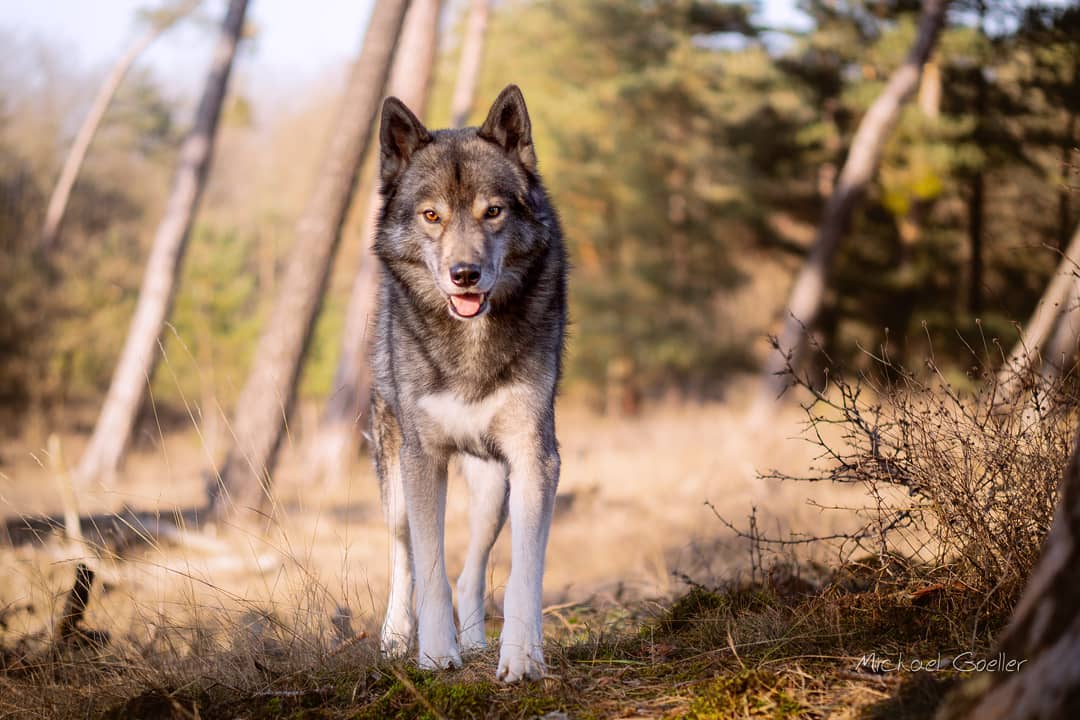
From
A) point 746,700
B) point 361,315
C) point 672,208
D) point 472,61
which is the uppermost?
point 472,61

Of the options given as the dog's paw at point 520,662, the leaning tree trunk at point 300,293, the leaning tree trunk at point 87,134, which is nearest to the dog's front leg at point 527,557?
the dog's paw at point 520,662

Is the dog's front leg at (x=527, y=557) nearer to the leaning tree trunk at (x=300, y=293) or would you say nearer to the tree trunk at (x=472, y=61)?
the leaning tree trunk at (x=300, y=293)

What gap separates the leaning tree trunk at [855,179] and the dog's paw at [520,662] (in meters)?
10.1

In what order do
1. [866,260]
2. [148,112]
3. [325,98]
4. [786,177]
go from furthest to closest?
[325,98] < [148,112] < [786,177] < [866,260]

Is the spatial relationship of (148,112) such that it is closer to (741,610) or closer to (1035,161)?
(1035,161)

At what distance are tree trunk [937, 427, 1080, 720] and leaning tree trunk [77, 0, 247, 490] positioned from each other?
506 inches

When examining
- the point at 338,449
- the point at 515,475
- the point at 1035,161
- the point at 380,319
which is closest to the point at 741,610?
the point at 515,475

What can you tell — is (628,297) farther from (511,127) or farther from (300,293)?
(511,127)

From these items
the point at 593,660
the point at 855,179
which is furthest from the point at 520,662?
the point at 855,179

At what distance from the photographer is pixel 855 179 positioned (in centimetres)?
1327

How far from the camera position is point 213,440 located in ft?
63.5

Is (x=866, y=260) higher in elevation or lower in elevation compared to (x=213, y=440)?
higher

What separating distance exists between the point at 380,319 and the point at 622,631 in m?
1.96

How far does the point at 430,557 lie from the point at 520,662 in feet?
2.21
